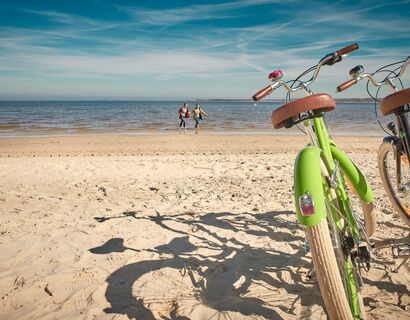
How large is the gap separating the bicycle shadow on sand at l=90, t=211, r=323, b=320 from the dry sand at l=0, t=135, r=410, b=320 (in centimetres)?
1

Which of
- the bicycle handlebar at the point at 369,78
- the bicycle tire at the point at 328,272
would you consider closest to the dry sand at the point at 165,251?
the bicycle tire at the point at 328,272

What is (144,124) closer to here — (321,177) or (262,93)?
(262,93)

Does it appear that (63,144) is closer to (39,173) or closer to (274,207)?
(39,173)

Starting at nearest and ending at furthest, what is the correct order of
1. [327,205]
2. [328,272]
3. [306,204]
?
[328,272]
[306,204]
[327,205]

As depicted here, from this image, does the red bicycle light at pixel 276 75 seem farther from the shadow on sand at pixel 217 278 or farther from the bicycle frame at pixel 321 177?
the shadow on sand at pixel 217 278

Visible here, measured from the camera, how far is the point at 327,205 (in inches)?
79.3

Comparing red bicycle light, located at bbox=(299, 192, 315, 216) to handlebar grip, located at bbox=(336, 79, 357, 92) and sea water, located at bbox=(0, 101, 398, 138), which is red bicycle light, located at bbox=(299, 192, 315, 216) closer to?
handlebar grip, located at bbox=(336, 79, 357, 92)

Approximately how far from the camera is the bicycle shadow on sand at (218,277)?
7.89 ft

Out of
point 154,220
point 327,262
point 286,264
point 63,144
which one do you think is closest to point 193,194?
point 154,220

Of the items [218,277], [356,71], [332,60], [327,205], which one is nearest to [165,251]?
[218,277]

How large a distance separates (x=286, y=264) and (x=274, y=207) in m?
1.71

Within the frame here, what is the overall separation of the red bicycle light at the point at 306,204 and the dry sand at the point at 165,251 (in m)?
1.17

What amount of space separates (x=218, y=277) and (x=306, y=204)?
1.60m

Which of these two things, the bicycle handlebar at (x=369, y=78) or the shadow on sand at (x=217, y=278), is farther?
the bicycle handlebar at (x=369, y=78)
